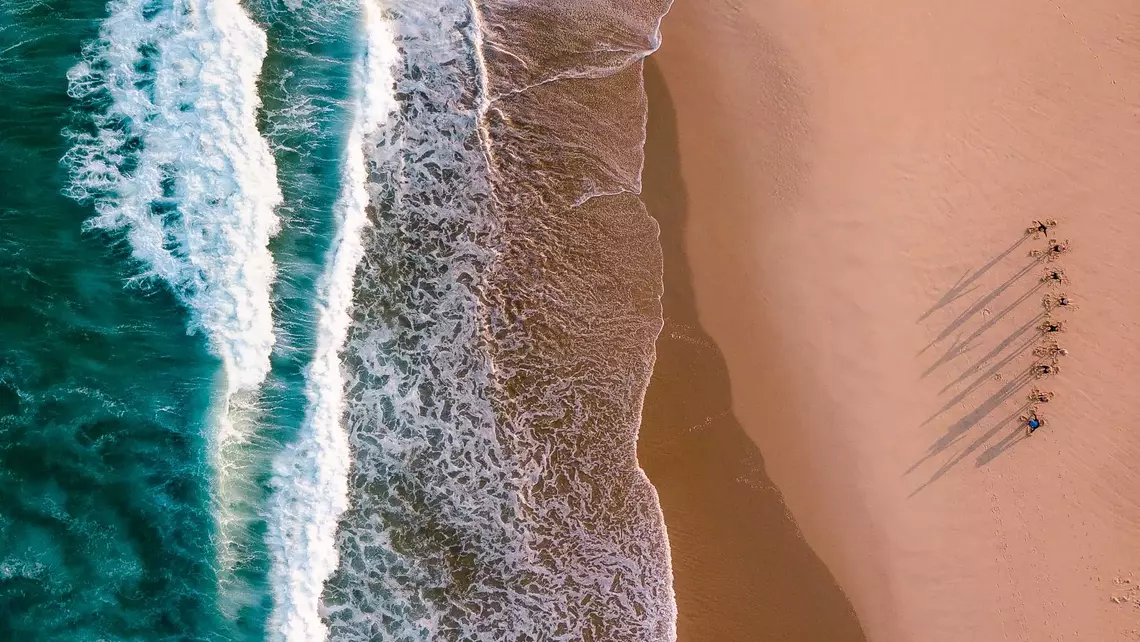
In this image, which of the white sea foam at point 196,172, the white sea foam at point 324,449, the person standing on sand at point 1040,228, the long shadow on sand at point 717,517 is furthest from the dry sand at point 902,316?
the white sea foam at point 196,172

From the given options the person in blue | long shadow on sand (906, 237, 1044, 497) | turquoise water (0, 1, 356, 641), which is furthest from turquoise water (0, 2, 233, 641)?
the person in blue

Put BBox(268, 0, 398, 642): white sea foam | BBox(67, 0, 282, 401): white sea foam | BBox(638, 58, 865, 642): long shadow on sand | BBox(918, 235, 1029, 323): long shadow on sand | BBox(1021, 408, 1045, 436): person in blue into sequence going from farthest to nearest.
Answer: BBox(918, 235, 1029, 323): long shadow on sand → BBox(1021, 408, 1045, 436): person in blue → BBox(67, 0, 282, 401): white sea foam → BBox(638, 58, 865, 642): long shadow on sand → BBox(268, 0, 398, 642): white sea foam

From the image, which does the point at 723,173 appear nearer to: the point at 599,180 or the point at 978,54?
the point at 599,180

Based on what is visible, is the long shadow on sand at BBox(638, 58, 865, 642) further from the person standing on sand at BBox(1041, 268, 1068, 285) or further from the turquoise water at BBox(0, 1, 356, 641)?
the turquoise water at BBox(0, 1, 356, 641)

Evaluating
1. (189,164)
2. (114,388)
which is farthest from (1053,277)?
(114,388)

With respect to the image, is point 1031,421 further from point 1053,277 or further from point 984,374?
point 1053,277

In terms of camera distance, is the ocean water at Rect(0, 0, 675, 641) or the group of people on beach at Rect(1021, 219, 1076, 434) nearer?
the ocean water at Rect(0, 0, 675, 641)

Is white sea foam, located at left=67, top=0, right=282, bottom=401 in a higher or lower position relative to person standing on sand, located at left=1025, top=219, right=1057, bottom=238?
lower

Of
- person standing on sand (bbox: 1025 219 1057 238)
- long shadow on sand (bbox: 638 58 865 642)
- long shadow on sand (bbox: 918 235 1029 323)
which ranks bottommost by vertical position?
long shadow on sand (bbox: 638 58 865 642)
